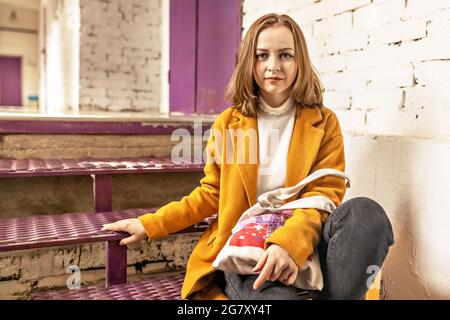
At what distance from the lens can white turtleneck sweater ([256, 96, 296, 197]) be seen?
1.22 m

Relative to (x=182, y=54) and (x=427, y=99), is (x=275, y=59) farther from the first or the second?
(x=182, y=54)

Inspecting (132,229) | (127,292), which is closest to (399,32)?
(132,229)

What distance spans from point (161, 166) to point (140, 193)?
0.26 metres

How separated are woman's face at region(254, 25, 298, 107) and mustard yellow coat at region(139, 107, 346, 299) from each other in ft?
0.36

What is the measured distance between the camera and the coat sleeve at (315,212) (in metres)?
0.97

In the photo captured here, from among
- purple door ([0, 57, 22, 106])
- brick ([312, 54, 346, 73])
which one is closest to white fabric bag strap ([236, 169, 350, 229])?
brick ([312, 54, 346, 73])

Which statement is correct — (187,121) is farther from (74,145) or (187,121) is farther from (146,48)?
(146,48)

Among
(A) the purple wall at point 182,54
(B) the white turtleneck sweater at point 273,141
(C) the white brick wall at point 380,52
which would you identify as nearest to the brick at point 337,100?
(C) the white brick wall at point 380,52

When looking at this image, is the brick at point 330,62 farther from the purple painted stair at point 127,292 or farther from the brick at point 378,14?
the purple painted stair at point 127,292

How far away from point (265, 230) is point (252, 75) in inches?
18.3

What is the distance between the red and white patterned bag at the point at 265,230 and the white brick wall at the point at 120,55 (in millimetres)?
3795

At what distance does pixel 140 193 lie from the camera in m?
1.97
